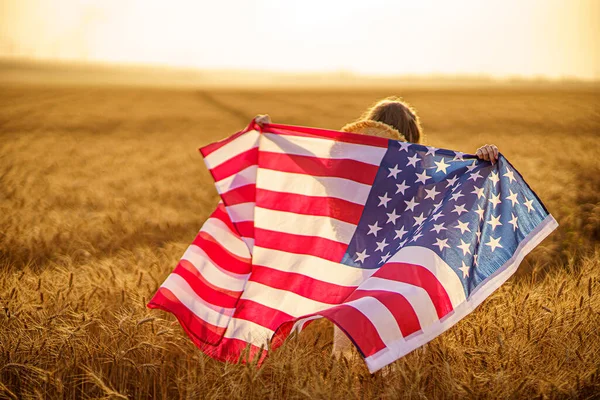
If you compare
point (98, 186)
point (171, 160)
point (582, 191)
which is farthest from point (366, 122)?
point (171, 160)

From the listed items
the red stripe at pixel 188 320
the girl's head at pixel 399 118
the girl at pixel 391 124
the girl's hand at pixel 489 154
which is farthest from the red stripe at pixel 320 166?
the red stripe at pixel 188 320

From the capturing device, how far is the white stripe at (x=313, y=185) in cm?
395

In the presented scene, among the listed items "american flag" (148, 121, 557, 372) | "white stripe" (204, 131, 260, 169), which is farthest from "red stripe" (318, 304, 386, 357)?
"white stripe" (204, 131, 260, 169)

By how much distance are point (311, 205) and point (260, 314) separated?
2.83 ft

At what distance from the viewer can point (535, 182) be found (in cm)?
812

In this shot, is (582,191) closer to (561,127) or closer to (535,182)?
(535,182)

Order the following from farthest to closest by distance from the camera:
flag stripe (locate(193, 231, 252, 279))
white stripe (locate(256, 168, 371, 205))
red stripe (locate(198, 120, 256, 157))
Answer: red stripe (locate(198, 120, 256, 157)) → flag stripe (locate(193, 231, 252, 279)) → white stripe (locate(256, 168, 371, 205))

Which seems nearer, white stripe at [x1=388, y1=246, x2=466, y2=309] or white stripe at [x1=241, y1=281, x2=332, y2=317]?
white stripe at [x1=388, y1=246, x2=466, y2=309]

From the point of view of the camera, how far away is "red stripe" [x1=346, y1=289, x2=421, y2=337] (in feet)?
9.51

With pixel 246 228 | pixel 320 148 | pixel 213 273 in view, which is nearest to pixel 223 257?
pixel 213 273

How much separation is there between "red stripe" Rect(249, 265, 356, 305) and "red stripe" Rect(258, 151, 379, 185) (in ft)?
2.58

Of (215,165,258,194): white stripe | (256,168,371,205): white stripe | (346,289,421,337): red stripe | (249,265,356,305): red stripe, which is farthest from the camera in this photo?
(215,165,258,194): white stripe

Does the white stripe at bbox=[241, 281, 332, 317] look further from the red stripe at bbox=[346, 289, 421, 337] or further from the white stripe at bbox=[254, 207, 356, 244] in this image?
the red stripe at bbox=[346, 289, 421, 337]

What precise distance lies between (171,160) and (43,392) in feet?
36.9
